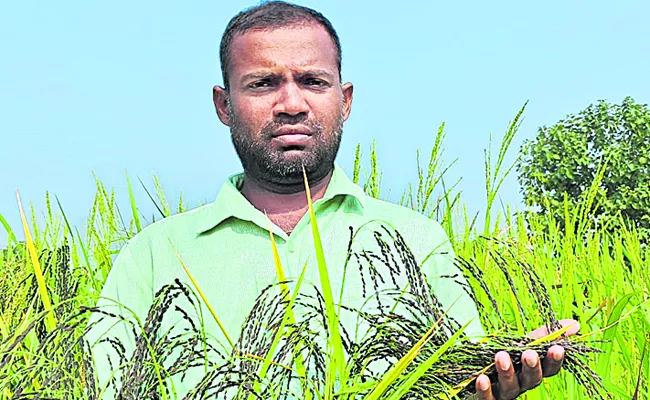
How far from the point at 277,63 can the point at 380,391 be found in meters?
0.90

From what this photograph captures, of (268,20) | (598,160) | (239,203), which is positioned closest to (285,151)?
(239,203)

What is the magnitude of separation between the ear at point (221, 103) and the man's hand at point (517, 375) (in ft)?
3.26

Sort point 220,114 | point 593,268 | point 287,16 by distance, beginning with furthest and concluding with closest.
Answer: point 593,268 < point 220,114 < point 287,16

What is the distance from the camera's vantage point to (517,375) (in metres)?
0.86

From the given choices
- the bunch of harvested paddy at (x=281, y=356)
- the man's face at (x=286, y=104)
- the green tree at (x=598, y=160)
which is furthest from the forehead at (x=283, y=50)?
the green tree at (x=598, y=160)

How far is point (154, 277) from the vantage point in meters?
1.50

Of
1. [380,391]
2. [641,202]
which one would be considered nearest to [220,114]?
[380,391]

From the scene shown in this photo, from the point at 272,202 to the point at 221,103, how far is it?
295 mm

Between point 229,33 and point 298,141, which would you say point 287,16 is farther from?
point 298,141

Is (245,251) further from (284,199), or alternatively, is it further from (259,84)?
(259,84)

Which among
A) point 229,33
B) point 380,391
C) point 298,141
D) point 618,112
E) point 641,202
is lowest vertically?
point 641,202

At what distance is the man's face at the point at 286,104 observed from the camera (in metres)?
1.45

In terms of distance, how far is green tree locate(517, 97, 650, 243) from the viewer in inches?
400

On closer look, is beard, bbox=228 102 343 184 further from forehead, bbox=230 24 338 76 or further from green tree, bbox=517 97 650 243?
green tree, bbox=517 97 650 243
